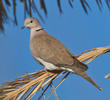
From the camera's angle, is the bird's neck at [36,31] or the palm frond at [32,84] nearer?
the palm frond at [32,84]

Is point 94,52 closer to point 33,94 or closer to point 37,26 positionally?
point 33,94

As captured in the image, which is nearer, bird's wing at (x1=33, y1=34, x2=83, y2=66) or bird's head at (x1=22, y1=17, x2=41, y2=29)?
bird's wing at (x1=33, y1=34, x2=83, y2=66)

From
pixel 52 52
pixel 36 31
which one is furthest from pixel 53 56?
pixel 36 31

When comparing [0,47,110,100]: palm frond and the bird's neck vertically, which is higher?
the bird's neck

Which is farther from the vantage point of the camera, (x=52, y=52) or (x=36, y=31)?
(x=36, y=31)

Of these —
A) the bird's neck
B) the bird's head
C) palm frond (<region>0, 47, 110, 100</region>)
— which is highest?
the bird's head

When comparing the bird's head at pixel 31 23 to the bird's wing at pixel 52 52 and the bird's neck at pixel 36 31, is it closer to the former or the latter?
Result: the bird's neck at pixel 36 31

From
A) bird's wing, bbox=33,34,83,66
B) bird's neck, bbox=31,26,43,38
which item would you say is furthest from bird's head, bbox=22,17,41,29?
bird's wing, bbox=33,34,83,66

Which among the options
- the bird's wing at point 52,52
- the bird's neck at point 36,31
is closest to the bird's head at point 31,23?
the bird's neck at point 36,31

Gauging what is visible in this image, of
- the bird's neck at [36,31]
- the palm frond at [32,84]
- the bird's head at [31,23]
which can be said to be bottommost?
the palm frond at [32,84]

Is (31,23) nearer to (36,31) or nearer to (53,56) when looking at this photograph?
(36,31)

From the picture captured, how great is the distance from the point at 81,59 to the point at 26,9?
1.95 ft

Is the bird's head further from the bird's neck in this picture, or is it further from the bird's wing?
the bird's wing

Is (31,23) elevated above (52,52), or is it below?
above
